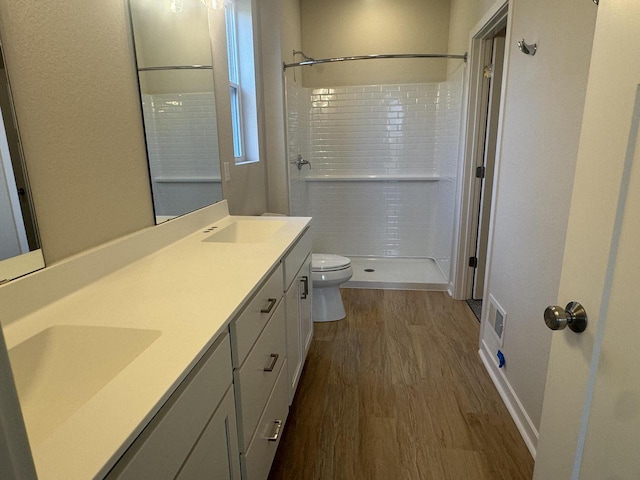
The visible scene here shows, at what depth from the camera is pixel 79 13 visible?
1102mm

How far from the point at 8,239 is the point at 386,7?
3779mm

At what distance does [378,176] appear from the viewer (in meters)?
3.92

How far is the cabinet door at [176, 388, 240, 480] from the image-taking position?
76 cm

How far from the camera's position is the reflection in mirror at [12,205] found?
87 cm

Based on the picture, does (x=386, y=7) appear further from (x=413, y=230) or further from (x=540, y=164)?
(x=540, y=164)

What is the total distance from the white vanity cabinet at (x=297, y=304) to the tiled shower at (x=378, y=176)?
146 cm

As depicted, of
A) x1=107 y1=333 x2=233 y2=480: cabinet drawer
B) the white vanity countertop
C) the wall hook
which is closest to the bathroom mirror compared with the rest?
the white vanity countertop

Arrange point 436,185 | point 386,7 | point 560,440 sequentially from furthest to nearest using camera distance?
1. point 436,185
2. point 386,7
3. point 560,440

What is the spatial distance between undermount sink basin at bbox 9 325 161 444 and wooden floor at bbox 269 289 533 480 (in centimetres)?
97

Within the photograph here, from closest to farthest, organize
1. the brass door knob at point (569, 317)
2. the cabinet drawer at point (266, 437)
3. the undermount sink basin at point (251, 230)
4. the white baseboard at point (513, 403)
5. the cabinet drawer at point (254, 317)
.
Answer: the brass door knob at point (569, 317)
the cabinet drawer at point (254, 317)
the cabinet drawer at point (266, 437)
the white baseboard at point (513, 403)
the undermount sink basin at point (251, 230)

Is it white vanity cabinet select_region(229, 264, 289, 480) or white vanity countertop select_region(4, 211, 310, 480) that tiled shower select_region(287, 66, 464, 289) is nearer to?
white vanity cabinet select_region(229, 264, 289, 480)

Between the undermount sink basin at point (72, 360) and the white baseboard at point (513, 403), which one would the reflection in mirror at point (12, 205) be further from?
the white baseboard at point (513, 403)

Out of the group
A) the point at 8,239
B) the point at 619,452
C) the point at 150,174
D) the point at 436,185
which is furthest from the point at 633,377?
the point at 436,185

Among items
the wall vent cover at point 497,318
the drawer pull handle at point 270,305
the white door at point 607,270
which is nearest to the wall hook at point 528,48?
the white door at point 607,270
